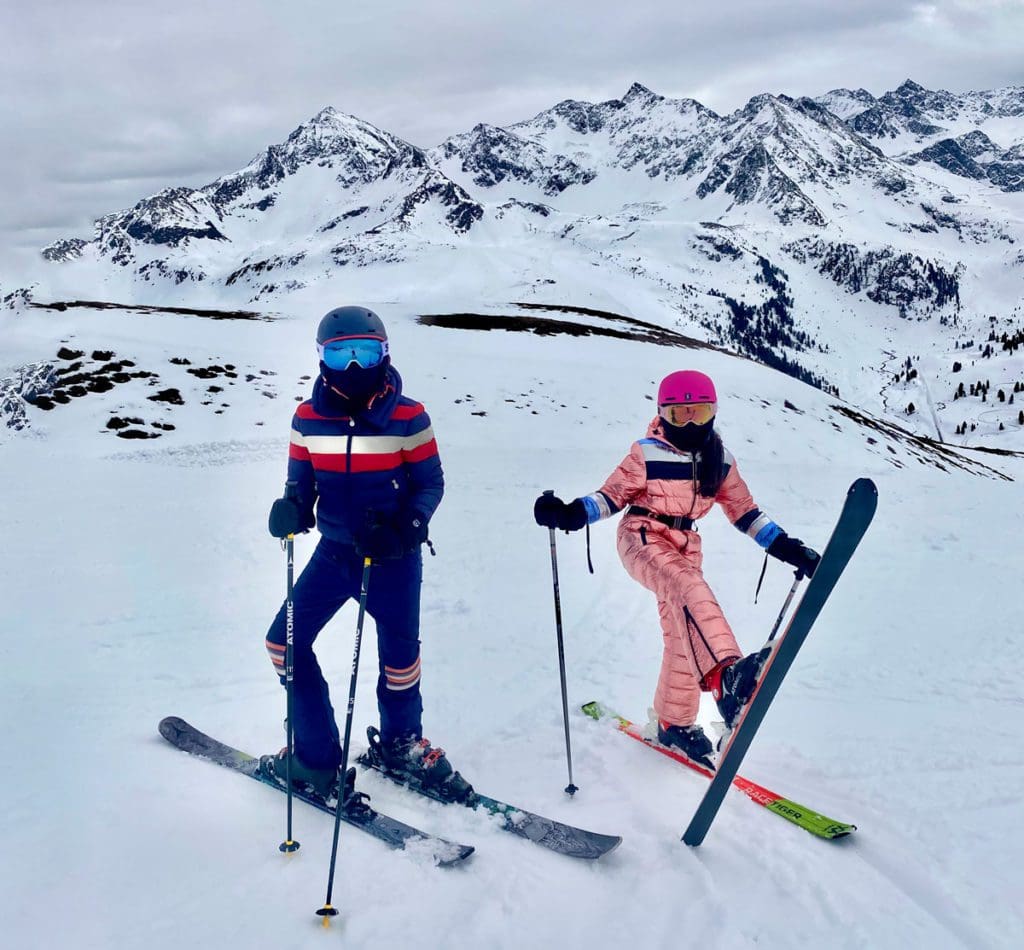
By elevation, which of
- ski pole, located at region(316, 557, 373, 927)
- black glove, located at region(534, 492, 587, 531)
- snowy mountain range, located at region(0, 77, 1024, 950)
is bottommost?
snowy mountain range, located at region(0, 77, 1024, 950)

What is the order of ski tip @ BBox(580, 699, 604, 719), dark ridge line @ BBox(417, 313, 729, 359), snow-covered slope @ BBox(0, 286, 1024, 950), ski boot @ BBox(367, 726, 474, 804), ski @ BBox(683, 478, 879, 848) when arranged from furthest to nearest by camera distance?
dark ridge line @ BBox(417, 313, 729, 359) → ski tip @ BBox(580, 699, 604, 719) → ski boot @ BBox(367, 726, 474, 804) → ski @ BBox(683, 478, 879, 848) → snow-covered slope @ BBox(0, 286, 1024, 950)

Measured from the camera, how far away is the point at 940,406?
156125 mm

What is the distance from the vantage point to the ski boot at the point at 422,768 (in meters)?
4.89

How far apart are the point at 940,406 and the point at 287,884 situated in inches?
7066

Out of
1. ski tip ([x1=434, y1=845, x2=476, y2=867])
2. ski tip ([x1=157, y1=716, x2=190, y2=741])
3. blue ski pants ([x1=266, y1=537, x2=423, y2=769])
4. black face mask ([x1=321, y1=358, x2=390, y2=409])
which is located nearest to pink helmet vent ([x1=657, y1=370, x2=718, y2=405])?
black face mask ([x1=321, y1=358, x2=390, y2=409])

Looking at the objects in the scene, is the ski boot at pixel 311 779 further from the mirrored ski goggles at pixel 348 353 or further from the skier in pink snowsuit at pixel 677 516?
the mirrored ski goggles at pixel 348 353

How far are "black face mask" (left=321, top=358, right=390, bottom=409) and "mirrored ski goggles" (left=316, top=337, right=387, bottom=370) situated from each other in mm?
30

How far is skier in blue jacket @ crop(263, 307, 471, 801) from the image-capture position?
4594mm

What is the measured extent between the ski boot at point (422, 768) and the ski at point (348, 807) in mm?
405

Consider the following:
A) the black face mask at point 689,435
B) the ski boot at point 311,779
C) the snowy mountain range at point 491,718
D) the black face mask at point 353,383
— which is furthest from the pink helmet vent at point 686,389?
the ski boot at point 311,779

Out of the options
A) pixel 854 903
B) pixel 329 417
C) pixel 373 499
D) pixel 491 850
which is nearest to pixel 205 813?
pixel 491 850

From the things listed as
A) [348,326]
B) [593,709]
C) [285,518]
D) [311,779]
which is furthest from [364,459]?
[593,709]

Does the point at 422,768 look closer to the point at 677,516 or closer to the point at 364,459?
the point at 364,459

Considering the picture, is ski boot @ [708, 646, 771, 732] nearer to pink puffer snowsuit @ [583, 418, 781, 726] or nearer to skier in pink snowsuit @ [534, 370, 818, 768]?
skier in pink snowsuit @ [534, 370, 818, 768]
